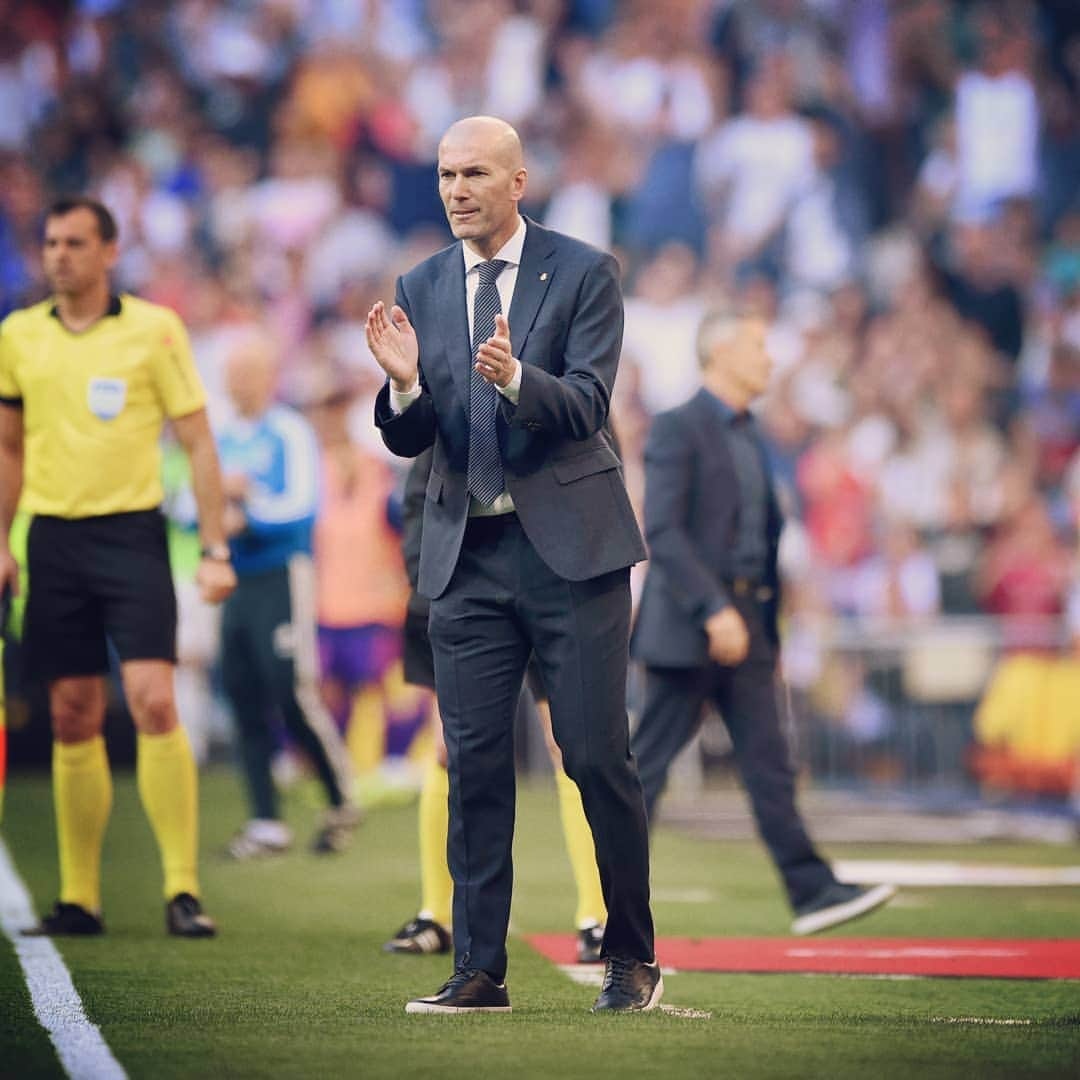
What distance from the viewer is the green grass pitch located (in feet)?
15.4

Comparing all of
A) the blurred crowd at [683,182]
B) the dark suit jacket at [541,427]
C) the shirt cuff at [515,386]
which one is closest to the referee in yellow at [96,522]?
the dark suit jacket at [541,427]

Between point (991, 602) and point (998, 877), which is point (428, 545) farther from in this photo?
point (991, 602)

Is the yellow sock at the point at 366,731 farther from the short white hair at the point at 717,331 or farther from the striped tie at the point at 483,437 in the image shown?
the striped tie at the point at 483,437

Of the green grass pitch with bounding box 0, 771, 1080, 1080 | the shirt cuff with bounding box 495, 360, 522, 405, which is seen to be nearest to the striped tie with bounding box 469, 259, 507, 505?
the shirt cuff with bounding box 495, 360, 522, 405

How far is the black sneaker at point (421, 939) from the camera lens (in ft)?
23.1

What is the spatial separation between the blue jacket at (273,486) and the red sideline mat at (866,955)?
142 inches

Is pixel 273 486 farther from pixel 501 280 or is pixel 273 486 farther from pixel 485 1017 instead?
pixel 485 1017

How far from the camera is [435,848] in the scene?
7305 millimetres

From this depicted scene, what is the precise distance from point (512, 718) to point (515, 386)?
3.06 ft

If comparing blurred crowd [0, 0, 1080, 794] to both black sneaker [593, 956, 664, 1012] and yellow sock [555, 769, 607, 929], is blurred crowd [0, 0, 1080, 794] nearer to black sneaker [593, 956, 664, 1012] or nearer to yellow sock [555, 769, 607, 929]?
yellow sock [555, 769, 607, 929]

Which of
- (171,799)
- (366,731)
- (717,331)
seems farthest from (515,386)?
(366,731)

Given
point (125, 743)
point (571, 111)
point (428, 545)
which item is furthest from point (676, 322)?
point (428, 545)

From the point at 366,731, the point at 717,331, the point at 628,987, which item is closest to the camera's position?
the point at 628,987

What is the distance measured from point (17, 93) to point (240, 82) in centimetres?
193
